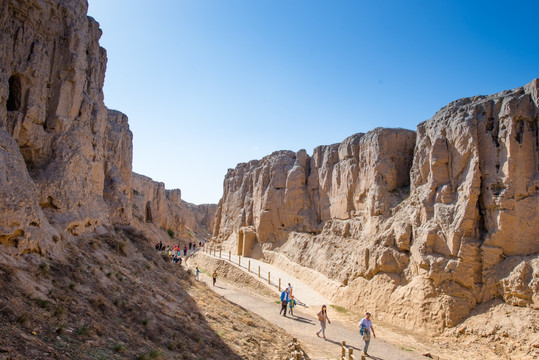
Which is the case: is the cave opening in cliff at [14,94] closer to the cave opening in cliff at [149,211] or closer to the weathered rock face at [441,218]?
the weathered rock face at [441,218]

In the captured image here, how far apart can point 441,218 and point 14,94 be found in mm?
21183

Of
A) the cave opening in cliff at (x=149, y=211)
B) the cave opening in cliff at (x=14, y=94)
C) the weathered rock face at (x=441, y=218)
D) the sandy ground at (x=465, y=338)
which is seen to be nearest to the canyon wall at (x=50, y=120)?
the cave opening in cliff at (x=14, y=94)

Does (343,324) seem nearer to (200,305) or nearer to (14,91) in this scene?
(200,305)

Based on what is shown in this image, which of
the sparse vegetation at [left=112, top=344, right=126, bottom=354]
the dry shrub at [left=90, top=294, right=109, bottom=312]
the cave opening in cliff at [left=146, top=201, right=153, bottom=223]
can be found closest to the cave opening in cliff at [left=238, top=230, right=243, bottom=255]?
the cave opening in cliff at [left=146, top=201, right=153, bottom=223]

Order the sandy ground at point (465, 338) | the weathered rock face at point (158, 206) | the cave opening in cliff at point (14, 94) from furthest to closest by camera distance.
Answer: the weathered rock face at point (158, 206), the sandy ground at point (465, 338), the cave opening in cliff at point (14, 94)

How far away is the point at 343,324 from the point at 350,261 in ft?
20.6

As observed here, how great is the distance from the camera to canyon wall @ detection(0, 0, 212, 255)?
9945 millimetres

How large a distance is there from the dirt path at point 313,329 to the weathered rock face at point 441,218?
7.97 ft

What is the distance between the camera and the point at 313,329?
19.3m

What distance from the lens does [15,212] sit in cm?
869

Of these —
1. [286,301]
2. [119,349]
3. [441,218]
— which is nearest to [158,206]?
[286,301]

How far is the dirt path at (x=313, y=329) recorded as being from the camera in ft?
51.8

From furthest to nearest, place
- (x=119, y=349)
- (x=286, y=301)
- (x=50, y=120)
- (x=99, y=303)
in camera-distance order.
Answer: (x=286, y=301) < (x=50, y=120) < (x=99, y=303) < (x=119, y=349)

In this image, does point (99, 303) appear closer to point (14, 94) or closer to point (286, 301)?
point (14, 94)
